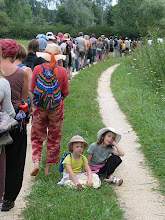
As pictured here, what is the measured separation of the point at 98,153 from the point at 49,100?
4.14 ft

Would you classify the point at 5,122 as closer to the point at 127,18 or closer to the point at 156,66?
the point at 156,66

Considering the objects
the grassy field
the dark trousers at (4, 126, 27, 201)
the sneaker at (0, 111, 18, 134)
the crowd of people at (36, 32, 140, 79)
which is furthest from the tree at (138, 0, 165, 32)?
the sneaker at (0, 111, 18, 134)

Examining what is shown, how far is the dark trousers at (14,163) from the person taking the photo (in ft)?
14.3

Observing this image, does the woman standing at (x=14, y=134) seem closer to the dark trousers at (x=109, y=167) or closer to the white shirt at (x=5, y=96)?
the white shirt at (x=5, y=96)

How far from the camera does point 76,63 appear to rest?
20.1 metres

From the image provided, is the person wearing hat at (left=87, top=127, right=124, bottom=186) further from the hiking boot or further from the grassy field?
the hiking boot

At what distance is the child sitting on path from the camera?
17.5ft

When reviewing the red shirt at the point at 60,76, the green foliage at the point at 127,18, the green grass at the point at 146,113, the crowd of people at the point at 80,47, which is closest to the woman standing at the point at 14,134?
the red shirt at the point at 60,76

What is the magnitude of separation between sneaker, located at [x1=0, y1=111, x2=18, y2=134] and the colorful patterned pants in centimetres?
163

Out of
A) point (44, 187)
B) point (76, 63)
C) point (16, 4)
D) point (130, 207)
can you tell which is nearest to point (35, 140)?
point (44, 187)

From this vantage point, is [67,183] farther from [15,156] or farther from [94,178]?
[15,156]

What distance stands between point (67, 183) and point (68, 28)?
58052mm

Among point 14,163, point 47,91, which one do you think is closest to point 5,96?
point 14,163

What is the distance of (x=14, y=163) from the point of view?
444cm
